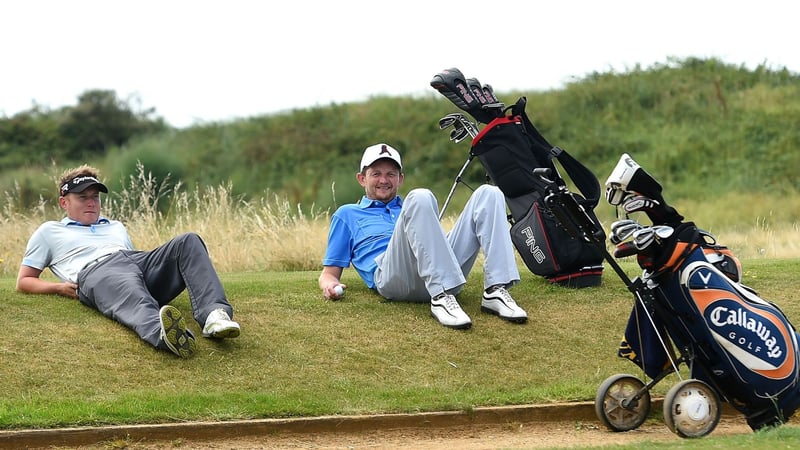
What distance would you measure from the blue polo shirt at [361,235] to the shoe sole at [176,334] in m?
1.71

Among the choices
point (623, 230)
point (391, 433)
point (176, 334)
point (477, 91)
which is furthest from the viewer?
point (477, 91)

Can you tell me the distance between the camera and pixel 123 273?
325 inches

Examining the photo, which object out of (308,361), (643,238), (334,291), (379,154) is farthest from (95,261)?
(643,238)

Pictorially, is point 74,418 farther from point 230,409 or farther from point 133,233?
point 133,233

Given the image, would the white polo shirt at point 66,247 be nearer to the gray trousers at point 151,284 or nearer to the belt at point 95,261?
the belt at point 95,261

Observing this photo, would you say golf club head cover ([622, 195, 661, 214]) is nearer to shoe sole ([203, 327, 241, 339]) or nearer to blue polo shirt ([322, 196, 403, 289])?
shoe sole ([203, 327, 241, 339])

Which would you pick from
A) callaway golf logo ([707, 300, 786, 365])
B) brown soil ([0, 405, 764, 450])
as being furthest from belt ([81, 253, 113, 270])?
callaway golf logo ([707, 300, 786, 365])

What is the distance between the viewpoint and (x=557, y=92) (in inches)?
1609

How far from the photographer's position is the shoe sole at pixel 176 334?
24.4 feet

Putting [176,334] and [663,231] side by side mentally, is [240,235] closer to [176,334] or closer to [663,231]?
[176,334]

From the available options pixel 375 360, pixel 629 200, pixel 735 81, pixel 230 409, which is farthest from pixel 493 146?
pixel 735 81

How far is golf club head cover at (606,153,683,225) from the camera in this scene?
21.1ft

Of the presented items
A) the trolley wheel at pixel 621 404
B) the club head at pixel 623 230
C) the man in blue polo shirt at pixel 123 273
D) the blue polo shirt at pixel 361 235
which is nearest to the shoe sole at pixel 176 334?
the man in blue polo shirt at pixel 123 273

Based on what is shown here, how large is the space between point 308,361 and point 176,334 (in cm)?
93
